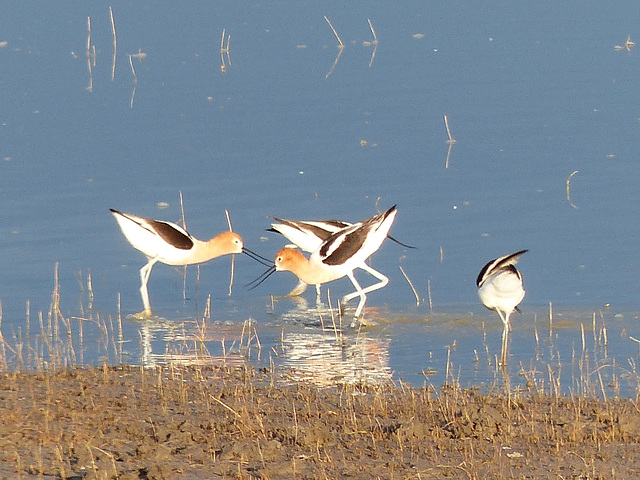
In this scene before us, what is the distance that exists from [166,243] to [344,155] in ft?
13.3

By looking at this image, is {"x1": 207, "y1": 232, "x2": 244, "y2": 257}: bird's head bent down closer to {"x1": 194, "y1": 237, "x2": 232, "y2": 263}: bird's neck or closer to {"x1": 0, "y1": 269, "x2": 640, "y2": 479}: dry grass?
{"x1": 194, "y1": 237, "x2": 232, "y2": 263}: bird's neck

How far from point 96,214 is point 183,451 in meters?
6.78

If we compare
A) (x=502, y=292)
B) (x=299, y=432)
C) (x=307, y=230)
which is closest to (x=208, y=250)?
(x=307, y=230)

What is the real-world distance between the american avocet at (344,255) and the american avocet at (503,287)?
1553 mm

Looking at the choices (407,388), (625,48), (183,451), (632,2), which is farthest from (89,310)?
(632,2)

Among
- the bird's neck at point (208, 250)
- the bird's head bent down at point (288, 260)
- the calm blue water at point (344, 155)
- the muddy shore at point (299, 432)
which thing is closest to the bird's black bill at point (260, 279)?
the calm blue water at point (344, 155)

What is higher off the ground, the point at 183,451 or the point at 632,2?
the point at 632,2

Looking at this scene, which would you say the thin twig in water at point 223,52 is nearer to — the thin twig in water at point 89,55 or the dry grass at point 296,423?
the thin twig in water at point 89,55

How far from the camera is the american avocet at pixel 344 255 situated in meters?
10.2

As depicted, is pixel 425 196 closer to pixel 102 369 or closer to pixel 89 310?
pixel 89 310

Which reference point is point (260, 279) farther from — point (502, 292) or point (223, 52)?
point (223, 52)

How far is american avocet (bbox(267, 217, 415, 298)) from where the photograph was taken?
1088cm

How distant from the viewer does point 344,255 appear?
408 inches

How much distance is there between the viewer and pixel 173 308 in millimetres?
10172
